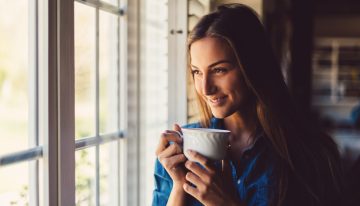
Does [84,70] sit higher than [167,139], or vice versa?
[84,70]

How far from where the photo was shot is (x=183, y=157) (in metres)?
1.05

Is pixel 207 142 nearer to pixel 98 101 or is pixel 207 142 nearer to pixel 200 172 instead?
pixel 200 172

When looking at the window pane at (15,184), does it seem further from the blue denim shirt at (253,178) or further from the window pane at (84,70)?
the blue denim shirt at (253,178)

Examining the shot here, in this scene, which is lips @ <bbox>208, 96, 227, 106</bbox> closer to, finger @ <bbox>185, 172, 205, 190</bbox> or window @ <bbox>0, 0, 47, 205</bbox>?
finger @ <bbox>185, 172, 205, 190</bbox>

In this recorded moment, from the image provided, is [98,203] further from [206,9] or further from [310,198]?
[206,9]

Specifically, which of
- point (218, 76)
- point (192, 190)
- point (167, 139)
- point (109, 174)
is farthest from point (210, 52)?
point (109, 174)

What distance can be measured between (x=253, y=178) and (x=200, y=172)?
0.83 feet

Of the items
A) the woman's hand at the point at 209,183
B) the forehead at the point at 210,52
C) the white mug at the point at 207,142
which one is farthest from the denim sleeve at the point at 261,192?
the forehead at the point at 210,52

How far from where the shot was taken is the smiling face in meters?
1.11

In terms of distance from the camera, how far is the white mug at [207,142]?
97 centimetres

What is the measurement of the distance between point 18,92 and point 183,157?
1.39ft

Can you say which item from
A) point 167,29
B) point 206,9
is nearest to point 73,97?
point 167,29

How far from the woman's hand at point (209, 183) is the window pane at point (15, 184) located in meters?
0.39

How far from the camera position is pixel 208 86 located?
1.10 metres
